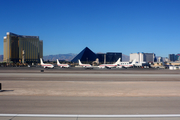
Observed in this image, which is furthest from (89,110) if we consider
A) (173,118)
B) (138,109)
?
(173,118)

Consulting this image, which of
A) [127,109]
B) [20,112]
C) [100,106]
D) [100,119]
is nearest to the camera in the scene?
[100,119]

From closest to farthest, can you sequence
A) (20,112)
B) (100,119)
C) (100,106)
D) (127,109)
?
(100,119)
(20,112)
(127,109)
(100,106)

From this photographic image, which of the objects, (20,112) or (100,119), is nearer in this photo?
(100,119)

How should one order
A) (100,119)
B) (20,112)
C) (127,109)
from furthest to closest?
A: 1. (127,109)
2. (20,112)
3. (100,119)

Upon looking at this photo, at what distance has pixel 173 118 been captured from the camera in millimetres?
7949

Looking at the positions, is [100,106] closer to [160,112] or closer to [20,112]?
[160,112]

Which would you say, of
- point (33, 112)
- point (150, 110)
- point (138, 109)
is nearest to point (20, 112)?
point (33, 112)

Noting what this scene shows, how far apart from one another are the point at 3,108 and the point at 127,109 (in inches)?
282

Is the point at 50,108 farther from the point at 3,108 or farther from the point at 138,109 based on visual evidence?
the point at 138,109

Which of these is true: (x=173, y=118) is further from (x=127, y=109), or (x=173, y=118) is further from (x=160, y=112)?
(x=127, y=109)

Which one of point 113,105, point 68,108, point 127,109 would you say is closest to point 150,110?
point 127,109

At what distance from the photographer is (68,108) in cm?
968

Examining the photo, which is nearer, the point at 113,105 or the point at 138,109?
the point at 138,109

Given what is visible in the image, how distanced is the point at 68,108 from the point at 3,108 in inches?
148
